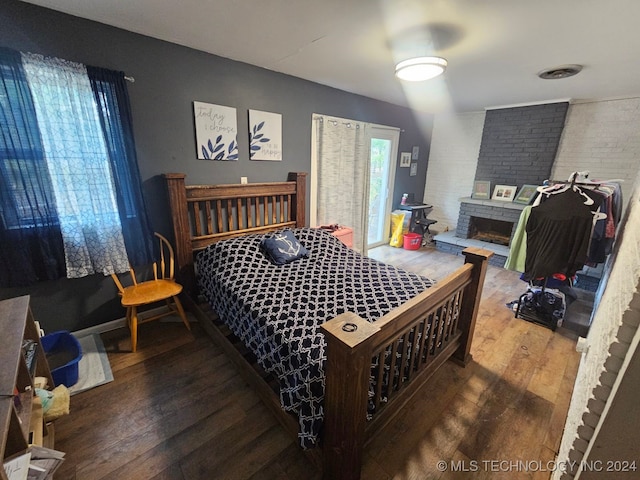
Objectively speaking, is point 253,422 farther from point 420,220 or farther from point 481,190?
point 481,190

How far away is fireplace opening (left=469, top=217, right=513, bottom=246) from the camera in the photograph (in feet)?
14.6

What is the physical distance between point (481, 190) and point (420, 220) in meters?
1.08

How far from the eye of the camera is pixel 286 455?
4.59 ft

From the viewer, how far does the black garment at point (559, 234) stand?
2.15 m

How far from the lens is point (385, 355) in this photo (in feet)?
4.27

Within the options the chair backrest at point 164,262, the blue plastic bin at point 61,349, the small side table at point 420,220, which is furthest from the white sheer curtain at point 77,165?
the small side table at point 420,220

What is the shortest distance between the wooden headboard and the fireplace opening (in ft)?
10.6

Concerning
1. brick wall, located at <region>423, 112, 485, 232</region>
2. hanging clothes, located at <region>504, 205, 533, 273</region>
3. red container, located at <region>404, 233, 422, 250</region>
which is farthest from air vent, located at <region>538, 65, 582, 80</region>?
red container, located at <region>404, 233, 422, 250</region>

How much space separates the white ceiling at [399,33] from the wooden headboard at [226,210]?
1056mm

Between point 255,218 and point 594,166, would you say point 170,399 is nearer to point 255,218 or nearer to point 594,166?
point 255,218

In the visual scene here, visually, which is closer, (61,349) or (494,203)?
(61,349)

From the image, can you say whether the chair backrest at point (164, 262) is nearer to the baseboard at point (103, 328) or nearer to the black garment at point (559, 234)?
the baseboard at point (103, 328)

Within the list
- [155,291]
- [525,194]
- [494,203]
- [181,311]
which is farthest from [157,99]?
[525,194]

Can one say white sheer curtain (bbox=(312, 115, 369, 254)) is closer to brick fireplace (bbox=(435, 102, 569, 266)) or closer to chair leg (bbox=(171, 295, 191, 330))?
brick fireplace (bbox=(435, 102, 569, 266))
